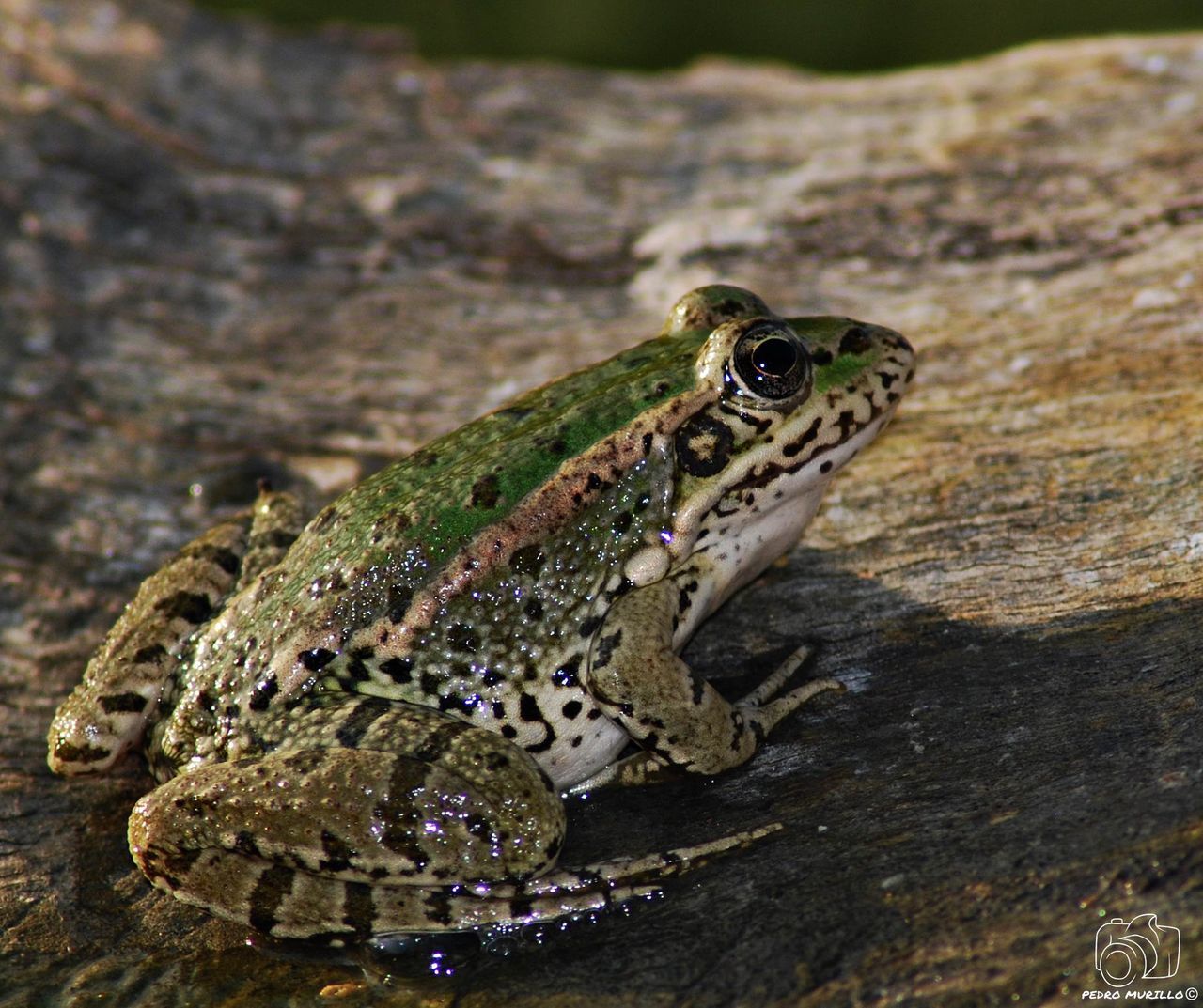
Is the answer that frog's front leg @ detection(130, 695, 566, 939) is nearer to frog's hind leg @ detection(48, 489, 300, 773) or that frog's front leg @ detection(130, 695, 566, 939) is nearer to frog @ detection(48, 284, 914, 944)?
frog @ detection(48, 284, 914, 944)

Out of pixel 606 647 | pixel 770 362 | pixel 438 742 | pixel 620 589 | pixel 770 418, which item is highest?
pixel 770 362

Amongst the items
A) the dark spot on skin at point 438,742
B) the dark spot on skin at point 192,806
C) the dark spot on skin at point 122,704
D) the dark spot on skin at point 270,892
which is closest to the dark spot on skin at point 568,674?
the dark spot on skin at point 438,742

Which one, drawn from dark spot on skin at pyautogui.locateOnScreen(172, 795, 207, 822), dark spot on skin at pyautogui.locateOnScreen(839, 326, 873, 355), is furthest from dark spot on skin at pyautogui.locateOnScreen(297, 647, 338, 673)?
dark spot on skin at pyautogui.locateOnScreen(839, 326, 873, 355)

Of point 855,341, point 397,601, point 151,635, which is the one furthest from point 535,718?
point 855,341

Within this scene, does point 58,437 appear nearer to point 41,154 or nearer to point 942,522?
point 41,154

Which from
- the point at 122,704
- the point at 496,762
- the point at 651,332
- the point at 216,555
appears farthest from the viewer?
the point at 651,332

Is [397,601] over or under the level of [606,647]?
over

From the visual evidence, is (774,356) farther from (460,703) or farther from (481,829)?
(481,829)

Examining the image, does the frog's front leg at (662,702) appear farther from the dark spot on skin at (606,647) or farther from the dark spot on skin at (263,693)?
the dark spot on skin at (263,693)
